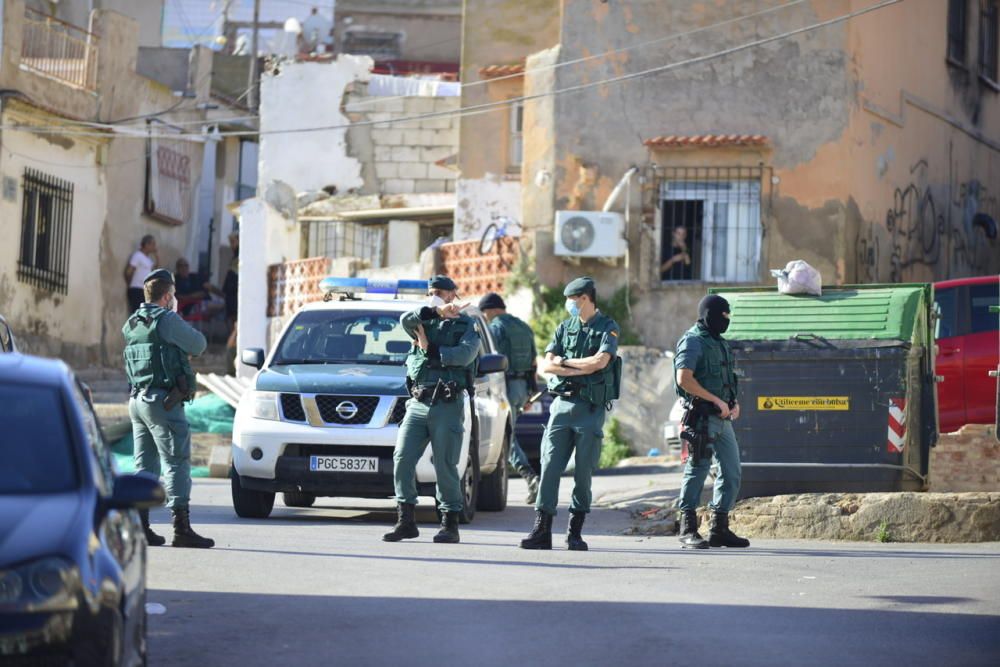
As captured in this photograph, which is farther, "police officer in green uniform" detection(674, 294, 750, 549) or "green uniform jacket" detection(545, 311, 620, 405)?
"police officer in green uniform" detection(674, 294, 750, 549)

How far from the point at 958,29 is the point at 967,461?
13.9 m

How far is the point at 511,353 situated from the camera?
16328mm

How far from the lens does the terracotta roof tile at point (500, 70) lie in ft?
92.8

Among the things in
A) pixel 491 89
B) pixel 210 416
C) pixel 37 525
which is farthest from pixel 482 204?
pixel 37 525

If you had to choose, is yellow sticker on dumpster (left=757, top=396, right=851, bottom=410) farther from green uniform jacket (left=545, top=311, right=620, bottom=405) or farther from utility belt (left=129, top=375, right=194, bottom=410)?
utility belt (left=129, top=375, right=194, bottom=410)

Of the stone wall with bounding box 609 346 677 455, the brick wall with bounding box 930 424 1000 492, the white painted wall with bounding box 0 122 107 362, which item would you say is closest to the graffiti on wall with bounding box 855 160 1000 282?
the stone wall with bounding box 609 346 677 455

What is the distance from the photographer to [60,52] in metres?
29.8

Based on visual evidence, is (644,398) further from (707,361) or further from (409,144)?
(707,361)

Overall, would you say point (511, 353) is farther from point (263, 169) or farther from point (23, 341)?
point (263, 169)

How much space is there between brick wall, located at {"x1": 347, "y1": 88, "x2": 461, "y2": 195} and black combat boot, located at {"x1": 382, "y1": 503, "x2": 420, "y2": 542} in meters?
19.6

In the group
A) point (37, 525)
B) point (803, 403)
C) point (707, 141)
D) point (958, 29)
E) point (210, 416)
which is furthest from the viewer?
point (958, 29)

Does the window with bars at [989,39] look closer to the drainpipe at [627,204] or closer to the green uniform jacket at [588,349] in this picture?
the drainpipe at [627,204]

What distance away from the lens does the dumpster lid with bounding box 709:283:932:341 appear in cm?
1423

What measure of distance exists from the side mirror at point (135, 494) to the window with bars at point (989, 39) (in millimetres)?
24627
